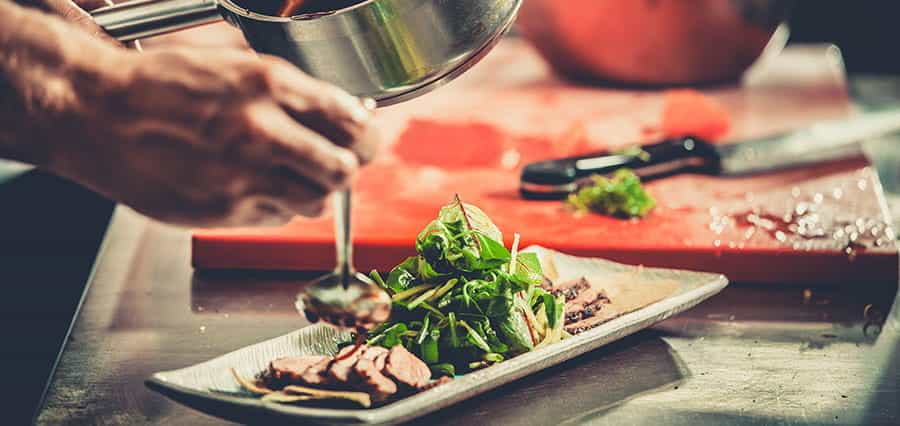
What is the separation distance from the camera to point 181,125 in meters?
Result: 0.92

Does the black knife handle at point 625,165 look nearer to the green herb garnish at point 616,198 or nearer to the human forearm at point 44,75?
the green herb garnish at point 616,198

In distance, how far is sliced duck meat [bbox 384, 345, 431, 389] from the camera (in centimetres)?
112

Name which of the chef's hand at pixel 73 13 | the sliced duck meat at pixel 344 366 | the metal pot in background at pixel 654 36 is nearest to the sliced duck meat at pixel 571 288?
the sliced duck meat at pixel 344 366

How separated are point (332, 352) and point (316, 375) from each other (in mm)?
168

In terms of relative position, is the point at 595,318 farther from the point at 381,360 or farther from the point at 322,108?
the point at 322,108

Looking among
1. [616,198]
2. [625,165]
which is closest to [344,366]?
[616,198]

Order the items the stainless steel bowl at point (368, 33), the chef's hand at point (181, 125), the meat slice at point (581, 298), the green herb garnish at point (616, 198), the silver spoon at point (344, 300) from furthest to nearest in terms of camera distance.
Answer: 1. the green herb garnish at point (616, 198)
2. the meat slice at point (581, 298)
3. the stainless steel bowl at point (368, 33)
4. the silver spoon at point (344, 300)
5. the chef's hand at point (181, 125)

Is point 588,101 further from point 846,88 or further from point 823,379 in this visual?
point 823,379

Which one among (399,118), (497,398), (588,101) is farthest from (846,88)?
(497,398)

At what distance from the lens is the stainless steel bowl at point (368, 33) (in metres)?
1.23

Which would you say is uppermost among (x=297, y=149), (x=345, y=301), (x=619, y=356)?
(x=297, y=149)

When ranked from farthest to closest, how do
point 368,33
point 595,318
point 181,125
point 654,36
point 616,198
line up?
1. point 654,36
2. point 616,198
3. point 595,318
4. point 368,33
5. point 181,125

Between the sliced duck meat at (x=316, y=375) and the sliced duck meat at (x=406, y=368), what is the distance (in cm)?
6

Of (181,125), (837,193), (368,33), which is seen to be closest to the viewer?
(181,125)
